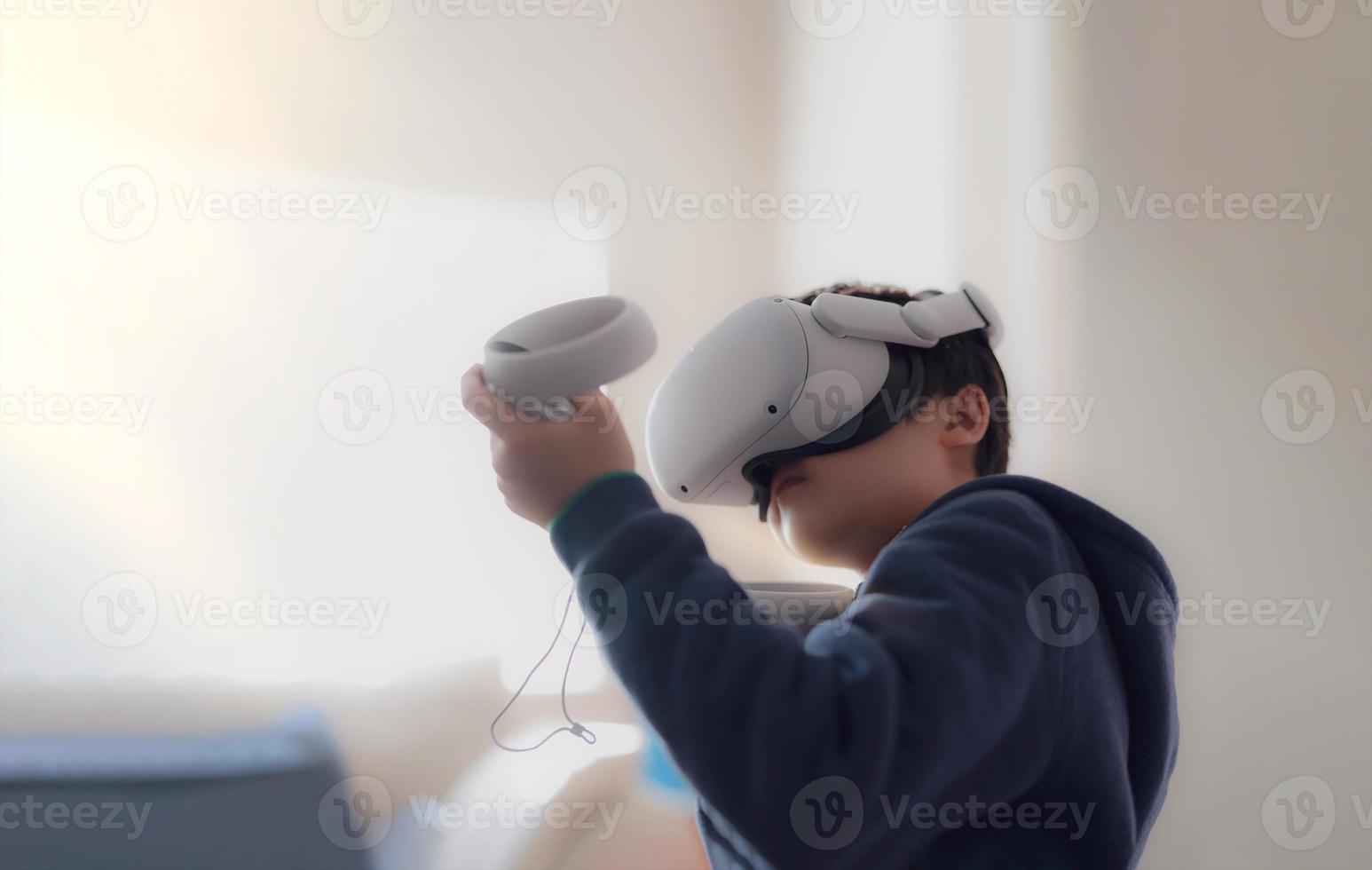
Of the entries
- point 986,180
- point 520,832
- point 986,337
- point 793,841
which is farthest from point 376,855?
point 986,180

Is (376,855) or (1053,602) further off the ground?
(1053,602)

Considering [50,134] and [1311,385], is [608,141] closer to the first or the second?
A: [50,134]

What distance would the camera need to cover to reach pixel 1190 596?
88 cm

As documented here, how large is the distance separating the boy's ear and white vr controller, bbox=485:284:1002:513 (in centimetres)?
4

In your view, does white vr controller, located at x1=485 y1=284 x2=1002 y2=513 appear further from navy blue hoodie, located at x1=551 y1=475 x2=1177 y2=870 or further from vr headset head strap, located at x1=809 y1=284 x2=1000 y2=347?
navy blue hoodie, located at x1=551 y1=475 x2=1177 y2=870

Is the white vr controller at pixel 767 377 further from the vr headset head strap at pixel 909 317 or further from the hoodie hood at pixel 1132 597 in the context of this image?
the hoodie hood at pixel 1132 597

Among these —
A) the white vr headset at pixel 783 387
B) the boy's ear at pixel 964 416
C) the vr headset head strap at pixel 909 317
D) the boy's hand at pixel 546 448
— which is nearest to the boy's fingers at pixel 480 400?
the boy's hand at pixel 546 448

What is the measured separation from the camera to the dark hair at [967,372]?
71cm

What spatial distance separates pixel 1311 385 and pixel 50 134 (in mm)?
1296

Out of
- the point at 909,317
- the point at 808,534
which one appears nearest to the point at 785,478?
the point at 808,534

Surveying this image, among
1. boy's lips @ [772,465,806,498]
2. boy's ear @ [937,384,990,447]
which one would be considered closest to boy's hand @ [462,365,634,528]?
boy's lips @ [772,465,806,498]

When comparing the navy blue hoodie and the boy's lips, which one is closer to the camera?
the navy blue hoodie

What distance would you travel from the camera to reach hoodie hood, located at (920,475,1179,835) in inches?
23.7

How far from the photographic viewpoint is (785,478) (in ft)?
2.28
